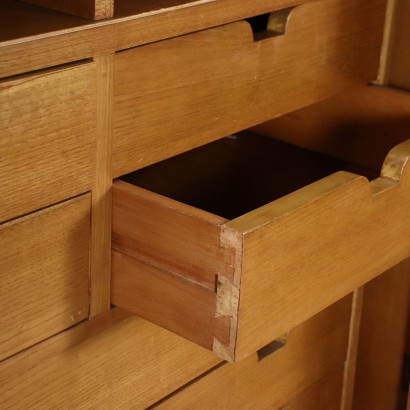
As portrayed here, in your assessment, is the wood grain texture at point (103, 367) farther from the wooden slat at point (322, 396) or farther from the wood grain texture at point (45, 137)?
the wooden slat at point (322, 396)

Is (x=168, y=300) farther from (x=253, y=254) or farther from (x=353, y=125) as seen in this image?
(x=353, y=125)

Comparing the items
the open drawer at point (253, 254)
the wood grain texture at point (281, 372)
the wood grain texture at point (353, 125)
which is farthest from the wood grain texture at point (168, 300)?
the wood grain texture at point (353, 125)

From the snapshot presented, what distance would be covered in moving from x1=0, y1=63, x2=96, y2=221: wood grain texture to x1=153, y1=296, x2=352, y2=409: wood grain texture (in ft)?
1.06

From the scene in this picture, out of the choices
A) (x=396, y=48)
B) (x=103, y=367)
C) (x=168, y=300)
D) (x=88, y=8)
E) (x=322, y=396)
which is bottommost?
(x=322, y=396)

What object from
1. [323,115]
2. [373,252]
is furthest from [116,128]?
[323,115]

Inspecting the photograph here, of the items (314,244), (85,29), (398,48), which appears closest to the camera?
(85,29)

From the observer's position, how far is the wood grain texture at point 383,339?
1.24 metres

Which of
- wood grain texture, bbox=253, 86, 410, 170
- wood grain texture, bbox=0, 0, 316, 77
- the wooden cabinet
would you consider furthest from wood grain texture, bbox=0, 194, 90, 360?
wood grain texture, bbox=253, 86, 410, 170

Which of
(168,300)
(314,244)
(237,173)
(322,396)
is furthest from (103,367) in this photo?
(322,396)

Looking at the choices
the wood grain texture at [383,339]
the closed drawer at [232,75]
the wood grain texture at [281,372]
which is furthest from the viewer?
the wood grain texture at [383,339]

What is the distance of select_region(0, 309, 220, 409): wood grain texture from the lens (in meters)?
0.80

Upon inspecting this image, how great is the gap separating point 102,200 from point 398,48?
1.59 ft

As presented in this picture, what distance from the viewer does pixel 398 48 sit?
112cm

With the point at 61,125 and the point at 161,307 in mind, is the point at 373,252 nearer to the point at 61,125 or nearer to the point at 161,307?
the point at 161,307
